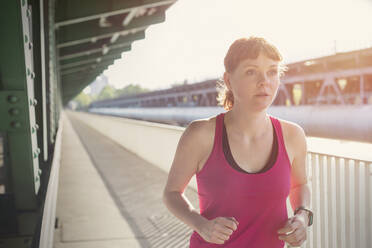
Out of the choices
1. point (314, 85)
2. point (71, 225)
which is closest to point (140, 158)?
point (71, 225)

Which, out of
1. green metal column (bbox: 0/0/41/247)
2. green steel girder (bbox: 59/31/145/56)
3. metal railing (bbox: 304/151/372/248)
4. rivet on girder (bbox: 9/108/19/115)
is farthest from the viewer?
green steel girder (bbox: 59/31/145/56)

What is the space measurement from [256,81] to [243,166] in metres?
0.39

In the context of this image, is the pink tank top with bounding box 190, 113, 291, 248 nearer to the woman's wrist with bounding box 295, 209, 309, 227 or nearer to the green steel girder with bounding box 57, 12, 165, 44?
the woman's wrist with bounding box 295, 209, 309, 227

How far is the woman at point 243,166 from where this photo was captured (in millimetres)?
1717

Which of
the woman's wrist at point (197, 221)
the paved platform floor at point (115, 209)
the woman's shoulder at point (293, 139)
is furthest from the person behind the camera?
the paved platform floor at point (115, 209)

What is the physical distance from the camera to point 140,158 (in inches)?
573

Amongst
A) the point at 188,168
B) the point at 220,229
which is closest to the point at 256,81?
the point at 188,168

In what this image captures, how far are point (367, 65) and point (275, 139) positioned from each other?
3896cm

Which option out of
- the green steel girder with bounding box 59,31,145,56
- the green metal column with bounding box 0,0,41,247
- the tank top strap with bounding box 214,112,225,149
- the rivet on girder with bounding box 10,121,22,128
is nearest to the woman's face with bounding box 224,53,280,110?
the tank top strap with bounding box 214,112,225,149

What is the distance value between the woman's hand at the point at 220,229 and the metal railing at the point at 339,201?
194cm

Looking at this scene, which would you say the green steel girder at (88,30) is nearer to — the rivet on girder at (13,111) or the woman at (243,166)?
the rivet on girder at (13,111)

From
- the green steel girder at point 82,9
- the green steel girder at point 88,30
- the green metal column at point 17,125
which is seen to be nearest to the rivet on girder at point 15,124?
the green metal column at point 17,125

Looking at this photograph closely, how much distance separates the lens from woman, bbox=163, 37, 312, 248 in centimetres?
172

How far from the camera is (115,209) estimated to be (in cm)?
732
